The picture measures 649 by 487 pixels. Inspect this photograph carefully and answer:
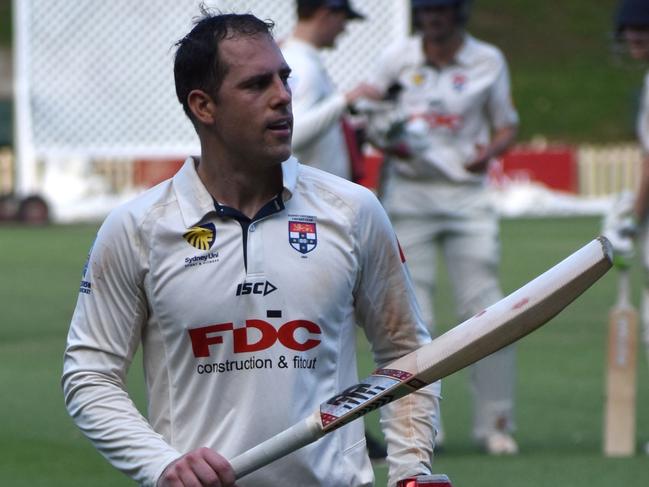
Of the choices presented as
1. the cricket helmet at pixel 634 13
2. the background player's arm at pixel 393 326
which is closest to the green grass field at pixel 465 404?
the cricket helmet at pixel 634 13

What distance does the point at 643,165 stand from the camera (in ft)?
26.3

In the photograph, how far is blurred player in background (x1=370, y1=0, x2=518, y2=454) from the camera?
8273 mm

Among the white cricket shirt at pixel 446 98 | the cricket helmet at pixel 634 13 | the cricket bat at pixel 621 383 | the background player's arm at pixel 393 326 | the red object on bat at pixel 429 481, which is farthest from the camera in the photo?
the white cricket shirt at pixel 446 98

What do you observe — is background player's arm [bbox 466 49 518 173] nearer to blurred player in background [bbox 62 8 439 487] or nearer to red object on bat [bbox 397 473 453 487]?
blurred player in background [bbox 62 8 439 487]

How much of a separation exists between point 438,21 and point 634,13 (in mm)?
1018

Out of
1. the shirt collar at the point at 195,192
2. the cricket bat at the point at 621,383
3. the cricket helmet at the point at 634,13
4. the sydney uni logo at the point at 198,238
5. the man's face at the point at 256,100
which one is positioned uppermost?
the man's face at the point at 256,100

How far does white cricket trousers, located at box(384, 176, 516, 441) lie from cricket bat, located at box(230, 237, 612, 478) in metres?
4.70

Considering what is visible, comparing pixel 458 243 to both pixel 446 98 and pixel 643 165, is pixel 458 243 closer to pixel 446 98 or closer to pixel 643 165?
pixel 446 98

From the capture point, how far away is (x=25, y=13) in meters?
26.3

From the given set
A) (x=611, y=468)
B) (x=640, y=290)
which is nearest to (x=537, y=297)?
(x=611, y=468)

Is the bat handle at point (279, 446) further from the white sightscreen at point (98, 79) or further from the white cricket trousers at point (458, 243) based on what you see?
the white sightscreen at point (98, 79)

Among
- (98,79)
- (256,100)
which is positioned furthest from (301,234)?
(98,79)

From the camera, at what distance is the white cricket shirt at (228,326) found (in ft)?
12.1

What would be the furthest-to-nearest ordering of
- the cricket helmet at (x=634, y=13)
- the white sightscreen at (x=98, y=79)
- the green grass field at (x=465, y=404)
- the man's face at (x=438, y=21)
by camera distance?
the white sightscreen at (x=98, y=79) < the man's face at (x=438, y=21) < the cricket helmet at (x=634, y=13) < the green grass field at (x=465, y=404)
